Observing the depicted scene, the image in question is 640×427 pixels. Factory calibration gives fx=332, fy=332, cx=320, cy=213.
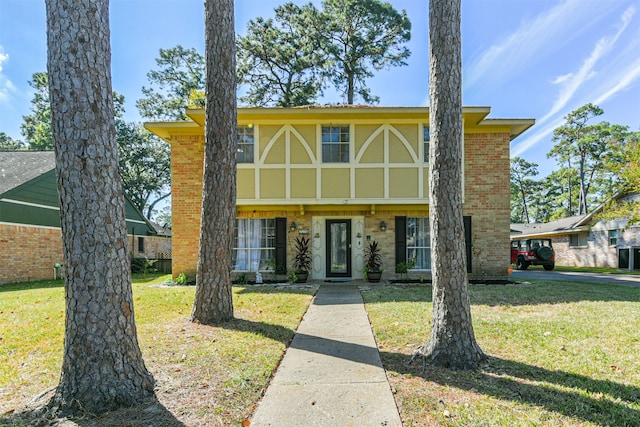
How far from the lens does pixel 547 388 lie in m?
2.98

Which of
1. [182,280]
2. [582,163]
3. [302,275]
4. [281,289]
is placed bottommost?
[281,289]

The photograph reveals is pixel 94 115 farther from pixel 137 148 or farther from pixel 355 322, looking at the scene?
pixel 137 148

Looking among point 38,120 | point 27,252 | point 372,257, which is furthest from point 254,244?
point 38,120

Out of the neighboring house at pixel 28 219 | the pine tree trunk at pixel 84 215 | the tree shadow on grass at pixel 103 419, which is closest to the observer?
the tree shadow on grass at pixel 103 419

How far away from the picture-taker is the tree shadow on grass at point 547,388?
258 cm

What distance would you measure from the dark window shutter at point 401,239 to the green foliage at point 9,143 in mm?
34619

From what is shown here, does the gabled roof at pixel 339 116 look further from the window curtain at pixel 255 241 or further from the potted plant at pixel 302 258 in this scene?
the potted plant at pixel 302 258

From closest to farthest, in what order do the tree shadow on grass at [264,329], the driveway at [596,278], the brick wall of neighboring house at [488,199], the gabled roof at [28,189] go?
the tree shadow on grass at [264,329]
the brick wall of neighboring house at [488,199]
the driveway at [596,278]
the gabled roof at [28,189]

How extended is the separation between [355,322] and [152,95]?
2552cm

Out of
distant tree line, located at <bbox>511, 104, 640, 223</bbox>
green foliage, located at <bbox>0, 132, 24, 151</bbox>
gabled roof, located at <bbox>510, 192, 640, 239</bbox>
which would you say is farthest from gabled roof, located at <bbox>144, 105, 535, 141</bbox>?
green foliage, located at <bbox>0, 132, 24, 151</bbox>

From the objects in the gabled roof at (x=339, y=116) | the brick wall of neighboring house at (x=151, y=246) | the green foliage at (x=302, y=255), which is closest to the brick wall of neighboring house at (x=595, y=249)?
the gabled roof at (x=339, y=116)

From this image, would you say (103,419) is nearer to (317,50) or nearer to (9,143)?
(317,50)

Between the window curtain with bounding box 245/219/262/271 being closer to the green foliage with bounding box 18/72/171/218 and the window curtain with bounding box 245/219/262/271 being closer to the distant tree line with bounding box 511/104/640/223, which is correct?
the green foliage with bounding box 18/72/171/218

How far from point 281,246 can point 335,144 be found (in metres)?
3.59
